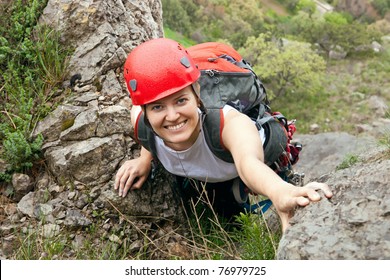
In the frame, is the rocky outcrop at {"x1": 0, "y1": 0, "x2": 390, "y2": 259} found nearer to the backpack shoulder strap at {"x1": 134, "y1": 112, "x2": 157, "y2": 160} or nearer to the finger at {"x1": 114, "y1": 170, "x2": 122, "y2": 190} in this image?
the finger at {"x1": 114, "y1": 170, "x2": 122, "y2": 190}

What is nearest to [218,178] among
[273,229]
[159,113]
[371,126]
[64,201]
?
[273,229]

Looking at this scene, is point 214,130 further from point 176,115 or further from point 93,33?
point 93,33

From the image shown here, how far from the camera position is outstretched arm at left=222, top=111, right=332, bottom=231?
114 inches

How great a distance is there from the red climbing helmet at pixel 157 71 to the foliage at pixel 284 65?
113ft

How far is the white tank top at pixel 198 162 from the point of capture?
155 inches

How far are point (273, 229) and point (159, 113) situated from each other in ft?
4.94

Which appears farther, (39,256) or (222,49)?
(222,49)

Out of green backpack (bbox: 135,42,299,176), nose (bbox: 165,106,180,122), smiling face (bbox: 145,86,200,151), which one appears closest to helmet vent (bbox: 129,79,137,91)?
smiling face (bbox: 145,86,200,151)

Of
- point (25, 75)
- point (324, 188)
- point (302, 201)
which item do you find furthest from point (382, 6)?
point (302, 201)

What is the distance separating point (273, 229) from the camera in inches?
170

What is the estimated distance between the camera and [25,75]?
546cm

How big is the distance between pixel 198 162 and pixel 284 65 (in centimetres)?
3585
